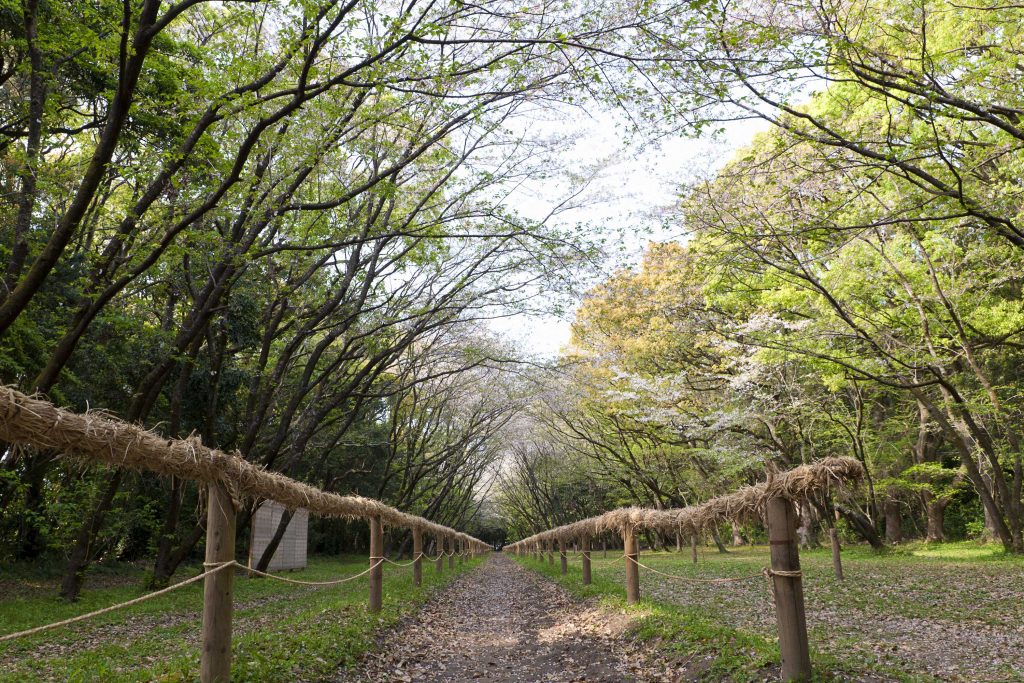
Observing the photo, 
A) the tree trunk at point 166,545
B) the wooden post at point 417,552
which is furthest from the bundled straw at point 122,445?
the tree trunk at point 166,545

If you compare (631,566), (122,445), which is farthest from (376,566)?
(122,445)

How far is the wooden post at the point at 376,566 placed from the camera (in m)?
9.23

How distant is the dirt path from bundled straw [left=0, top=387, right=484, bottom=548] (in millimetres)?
2126

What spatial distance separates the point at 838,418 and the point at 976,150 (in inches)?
365

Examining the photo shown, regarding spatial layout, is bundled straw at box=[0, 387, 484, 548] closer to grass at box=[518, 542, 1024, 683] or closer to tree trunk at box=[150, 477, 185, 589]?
grass at box=[518, 542, 1024, 683]

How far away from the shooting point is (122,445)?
12.2 feet

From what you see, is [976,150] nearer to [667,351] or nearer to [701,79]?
[701,79]

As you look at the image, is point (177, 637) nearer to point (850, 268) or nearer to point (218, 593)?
point (218, 593)

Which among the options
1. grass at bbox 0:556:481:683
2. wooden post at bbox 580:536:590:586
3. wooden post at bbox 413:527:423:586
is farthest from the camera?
wooden post at bbox 413:527:423:586

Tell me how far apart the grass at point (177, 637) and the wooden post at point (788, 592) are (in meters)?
3.80

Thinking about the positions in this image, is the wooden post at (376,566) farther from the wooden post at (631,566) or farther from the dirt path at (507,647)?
the wooden post at (631,566)

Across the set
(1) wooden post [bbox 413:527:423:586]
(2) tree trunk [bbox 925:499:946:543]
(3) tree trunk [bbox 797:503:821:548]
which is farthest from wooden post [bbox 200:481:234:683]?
Answer: (2) tree trunk [bbox 925:499:946:543]

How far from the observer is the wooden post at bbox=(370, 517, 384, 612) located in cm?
923

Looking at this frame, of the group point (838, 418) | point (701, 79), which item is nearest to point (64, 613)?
point (701, 79)
